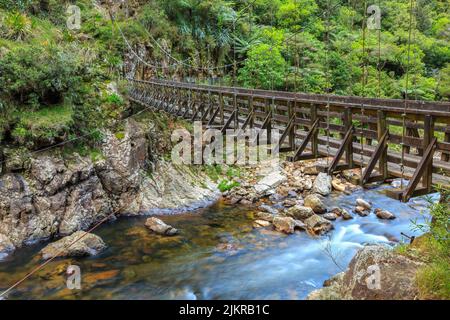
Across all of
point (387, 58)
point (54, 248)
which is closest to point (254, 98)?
point (54, 248)

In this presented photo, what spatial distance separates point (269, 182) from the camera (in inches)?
499

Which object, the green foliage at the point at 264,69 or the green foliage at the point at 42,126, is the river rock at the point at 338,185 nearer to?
the green foliage at the point at 264,69

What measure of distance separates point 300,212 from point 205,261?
315 centimetres

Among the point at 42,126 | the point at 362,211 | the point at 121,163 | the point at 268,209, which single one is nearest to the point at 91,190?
the point at 121,163

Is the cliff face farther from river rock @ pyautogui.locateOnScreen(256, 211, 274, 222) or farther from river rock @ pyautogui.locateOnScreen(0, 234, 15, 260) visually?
river rock @ pyautogui.locateOnScreen(256, 211, 274, 222)

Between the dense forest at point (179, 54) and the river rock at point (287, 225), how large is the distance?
3.42 m

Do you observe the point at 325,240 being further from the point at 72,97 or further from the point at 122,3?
the point at 122,3

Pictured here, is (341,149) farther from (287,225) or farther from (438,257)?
(287,225)

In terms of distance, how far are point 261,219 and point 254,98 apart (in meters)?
3.69

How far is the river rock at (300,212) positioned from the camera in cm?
996

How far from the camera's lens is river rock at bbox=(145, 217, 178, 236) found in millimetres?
9328

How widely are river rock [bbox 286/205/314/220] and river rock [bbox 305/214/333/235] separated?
0.26m

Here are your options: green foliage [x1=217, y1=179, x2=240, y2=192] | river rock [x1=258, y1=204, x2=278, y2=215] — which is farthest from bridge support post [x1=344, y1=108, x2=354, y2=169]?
green foliage [x1=217, y1=179, x2=240, y2=192]

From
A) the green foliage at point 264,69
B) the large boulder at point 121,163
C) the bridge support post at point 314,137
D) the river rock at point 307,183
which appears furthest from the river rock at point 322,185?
the green foliage at point 264,69
